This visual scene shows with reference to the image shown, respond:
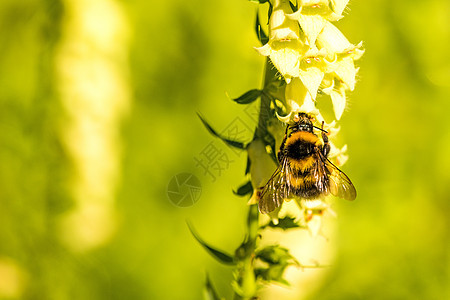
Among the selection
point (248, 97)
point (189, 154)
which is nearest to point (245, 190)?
point (248, 97)

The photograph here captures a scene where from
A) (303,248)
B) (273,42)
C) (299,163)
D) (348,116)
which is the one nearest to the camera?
(273,42)

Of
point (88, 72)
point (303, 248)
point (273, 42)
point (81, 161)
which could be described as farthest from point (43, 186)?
point (273, 42)

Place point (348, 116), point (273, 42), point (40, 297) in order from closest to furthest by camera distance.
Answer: point (273, 42) → point (40, 297) → point (348, 116)

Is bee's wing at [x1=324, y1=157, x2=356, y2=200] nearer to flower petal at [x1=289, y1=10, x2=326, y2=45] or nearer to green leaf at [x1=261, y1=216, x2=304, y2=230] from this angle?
green leaf at [x1=261, y1=216, x2=304, y2=230]

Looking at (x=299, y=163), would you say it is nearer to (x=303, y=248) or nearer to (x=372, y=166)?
(x=303, y=248)

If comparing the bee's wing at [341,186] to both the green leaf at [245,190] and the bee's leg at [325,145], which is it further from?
the green leaf at [245,190]

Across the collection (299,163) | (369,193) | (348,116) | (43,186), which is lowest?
(43,186)

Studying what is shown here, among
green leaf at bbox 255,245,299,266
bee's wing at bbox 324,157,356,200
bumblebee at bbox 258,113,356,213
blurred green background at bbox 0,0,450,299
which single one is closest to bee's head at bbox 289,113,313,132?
bumblebee at bbox 258,113,356,213
